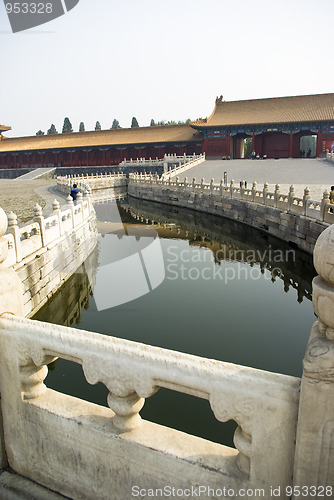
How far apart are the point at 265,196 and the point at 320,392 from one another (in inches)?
581

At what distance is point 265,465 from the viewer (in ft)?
5.28

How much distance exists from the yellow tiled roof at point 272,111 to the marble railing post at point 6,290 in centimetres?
3442

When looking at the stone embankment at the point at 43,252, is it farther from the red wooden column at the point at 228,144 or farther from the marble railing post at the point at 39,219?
the red wooden column at the point at 228,144

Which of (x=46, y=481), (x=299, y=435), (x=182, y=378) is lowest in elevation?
(x=46, y=481)

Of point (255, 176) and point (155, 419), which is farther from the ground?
point (255, 176)

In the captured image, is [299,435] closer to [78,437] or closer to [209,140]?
[78,437]

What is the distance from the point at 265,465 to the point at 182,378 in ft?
1.66

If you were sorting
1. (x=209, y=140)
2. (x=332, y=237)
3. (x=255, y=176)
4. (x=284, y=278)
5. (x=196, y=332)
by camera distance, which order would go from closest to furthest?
(x=332, y=237)
(x=196, y=332)
(x=284, y=278)
(x=255, y=176)
(x=209, y=140)

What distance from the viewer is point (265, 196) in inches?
608

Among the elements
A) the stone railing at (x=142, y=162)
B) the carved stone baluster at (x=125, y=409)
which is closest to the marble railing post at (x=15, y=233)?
the carved stone baluster at (x=125, y=409)

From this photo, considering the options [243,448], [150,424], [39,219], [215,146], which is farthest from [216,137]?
[243,448]

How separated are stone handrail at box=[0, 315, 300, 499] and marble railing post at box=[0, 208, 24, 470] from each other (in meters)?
0.07

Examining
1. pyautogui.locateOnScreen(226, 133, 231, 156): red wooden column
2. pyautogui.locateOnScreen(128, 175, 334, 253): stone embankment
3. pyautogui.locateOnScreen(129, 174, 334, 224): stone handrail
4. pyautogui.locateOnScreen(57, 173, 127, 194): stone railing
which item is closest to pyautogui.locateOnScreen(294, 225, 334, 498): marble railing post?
pyautogui.locateOnScreen(128, 175, 334, 253): stone embankment

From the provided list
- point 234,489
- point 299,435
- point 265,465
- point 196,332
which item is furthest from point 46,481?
point 196,332
